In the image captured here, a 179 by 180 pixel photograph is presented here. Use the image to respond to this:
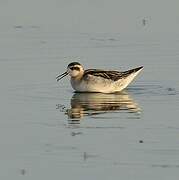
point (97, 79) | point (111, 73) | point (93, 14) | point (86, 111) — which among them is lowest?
point (86, 111)

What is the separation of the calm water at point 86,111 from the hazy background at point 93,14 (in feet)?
2.18

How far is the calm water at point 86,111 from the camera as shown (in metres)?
12.1

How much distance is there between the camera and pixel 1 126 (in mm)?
14422

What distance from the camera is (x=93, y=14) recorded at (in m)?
23.9

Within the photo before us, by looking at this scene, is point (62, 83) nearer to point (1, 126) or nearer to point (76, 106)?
point (76, 106)

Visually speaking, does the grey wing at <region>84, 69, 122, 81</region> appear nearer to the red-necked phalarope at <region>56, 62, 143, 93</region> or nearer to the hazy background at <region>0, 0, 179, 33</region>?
the red-necked phalarope at <region>56, 62, 143, 93</region>

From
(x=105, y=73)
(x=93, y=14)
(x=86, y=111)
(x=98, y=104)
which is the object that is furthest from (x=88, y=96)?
(x=93, y=14)

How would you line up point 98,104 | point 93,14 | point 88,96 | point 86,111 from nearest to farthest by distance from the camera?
point 86,111, point 98,104, point 88,96, point 93,14

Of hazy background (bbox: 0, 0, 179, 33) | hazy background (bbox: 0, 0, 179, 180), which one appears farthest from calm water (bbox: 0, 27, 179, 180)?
hazy background (bbox: 0, 0, 179, 33)

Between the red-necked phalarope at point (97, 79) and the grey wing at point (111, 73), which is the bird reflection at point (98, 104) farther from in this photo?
the grey wing at point (111, 73)

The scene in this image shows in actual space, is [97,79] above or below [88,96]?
above

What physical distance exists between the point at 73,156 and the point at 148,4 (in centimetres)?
1287

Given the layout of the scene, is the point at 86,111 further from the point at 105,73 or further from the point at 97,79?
the point at 97,79

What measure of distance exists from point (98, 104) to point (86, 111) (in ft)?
3.03
